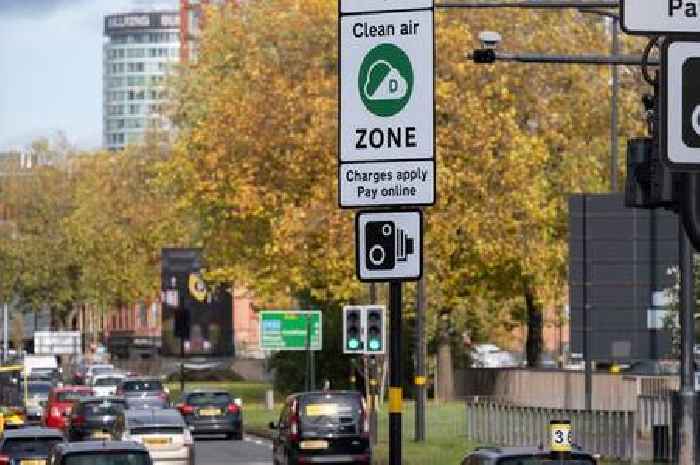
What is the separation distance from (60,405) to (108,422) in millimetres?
11496

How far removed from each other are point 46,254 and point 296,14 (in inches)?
2679

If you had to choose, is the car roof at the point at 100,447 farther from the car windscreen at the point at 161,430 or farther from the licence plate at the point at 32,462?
the car windscreen at the point at 161,430

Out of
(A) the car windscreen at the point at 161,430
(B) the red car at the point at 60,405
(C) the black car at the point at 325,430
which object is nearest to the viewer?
(A) the car windscreen at the point at 161,430

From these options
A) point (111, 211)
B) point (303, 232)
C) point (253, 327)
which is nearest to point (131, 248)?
point (111, 211)

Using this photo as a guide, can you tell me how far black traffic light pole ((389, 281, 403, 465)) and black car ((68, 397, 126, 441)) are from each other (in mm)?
36853

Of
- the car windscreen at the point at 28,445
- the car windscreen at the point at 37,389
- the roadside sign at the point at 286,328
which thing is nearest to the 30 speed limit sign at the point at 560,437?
the car windscreen at the point at 28,445

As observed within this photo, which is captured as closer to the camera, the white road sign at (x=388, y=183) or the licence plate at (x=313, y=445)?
the white road sign at (x=388, y=183)

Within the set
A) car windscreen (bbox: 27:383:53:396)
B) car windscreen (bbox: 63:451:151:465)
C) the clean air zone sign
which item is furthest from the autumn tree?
the clean air zone sign

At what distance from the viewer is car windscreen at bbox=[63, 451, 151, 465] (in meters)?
28.4

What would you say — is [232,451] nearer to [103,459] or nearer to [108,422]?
[108,422]

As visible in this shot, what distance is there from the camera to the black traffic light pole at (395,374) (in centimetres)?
1499

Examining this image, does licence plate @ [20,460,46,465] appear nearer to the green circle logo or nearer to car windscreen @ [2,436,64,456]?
car windscreen @ [2,436,64,456]

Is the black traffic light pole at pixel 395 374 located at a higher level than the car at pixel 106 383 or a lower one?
higher

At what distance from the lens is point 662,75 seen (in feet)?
33.6
